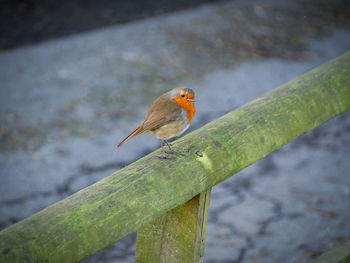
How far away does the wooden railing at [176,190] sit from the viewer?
3.32 ft

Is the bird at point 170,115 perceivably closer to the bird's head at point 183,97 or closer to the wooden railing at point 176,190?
the bird's head at point 183,97

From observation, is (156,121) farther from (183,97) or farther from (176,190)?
(176,190)

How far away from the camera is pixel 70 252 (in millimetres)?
1012

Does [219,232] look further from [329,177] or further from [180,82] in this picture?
[180,82]

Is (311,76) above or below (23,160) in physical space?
above

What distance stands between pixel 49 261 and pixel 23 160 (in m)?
3.17

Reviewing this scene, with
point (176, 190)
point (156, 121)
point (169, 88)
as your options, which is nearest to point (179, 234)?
point (176, 190)

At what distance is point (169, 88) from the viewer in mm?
5059

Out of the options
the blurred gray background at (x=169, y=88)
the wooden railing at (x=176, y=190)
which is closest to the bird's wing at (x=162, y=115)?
the wooden railing at (x=176, y=190)

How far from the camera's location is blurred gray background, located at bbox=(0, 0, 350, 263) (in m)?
3.34

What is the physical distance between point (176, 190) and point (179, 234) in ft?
0.83

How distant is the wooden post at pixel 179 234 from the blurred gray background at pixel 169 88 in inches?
61.5

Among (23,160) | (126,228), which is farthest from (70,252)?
(23,160)

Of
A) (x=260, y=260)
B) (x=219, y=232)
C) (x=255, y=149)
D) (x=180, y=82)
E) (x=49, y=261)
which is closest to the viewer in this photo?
(x=49, y=261)
